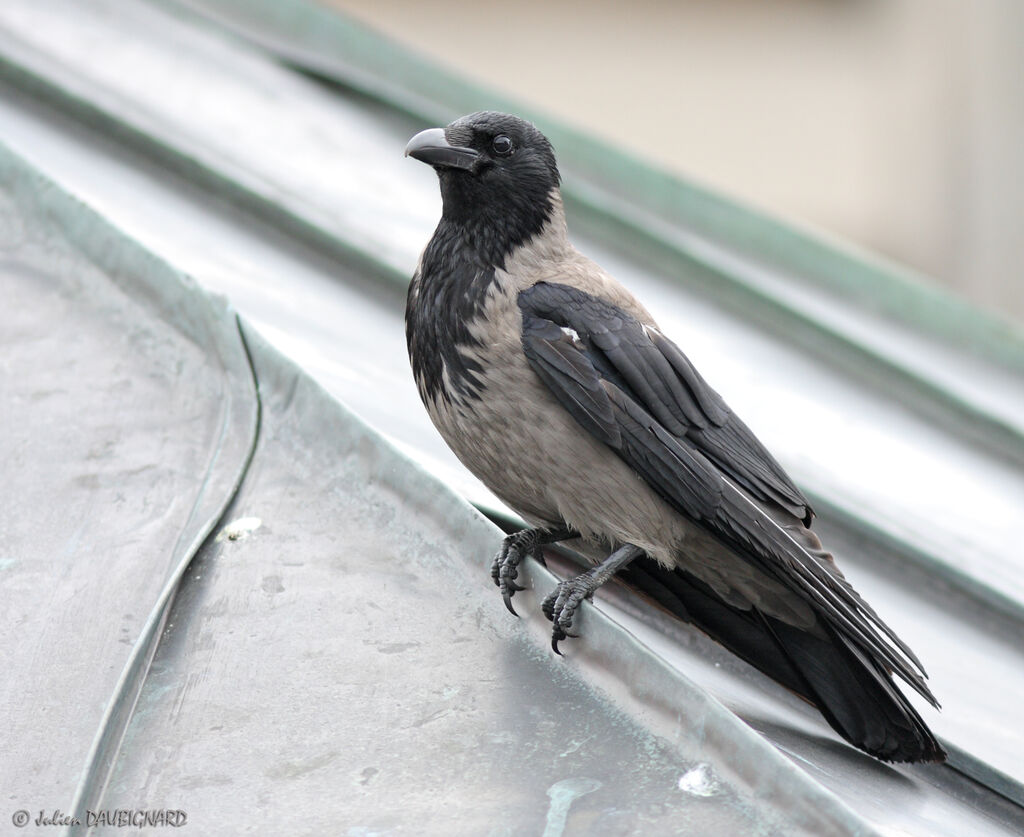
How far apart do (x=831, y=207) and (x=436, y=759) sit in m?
10.7

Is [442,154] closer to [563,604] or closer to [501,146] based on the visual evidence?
[501,146]

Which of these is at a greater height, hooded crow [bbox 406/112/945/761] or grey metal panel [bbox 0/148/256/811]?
hooded crow [bbox 406/112/945/761]

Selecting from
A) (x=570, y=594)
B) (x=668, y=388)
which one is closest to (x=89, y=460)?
(x=570, y=594)

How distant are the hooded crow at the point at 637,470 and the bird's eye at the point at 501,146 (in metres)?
0.26

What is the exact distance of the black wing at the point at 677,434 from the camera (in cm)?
285

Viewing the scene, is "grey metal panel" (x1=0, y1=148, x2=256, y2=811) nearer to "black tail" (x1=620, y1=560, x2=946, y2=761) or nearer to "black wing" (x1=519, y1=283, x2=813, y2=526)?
"black wing" (x1=519, y1=283, x2=813, y2=526)

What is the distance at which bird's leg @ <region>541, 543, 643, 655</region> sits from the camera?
259cm

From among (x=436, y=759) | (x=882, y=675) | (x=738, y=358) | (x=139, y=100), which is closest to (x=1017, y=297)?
(x=738, y=358)

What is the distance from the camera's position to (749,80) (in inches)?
472

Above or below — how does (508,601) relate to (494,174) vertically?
below

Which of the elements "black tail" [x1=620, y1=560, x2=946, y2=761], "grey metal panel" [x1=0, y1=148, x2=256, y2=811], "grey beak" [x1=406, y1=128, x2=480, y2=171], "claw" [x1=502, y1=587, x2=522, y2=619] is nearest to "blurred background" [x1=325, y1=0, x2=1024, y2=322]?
"grey metal panel" [x1=0, y1=148, x2=256, y2=811]

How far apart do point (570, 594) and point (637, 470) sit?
1.16 feet

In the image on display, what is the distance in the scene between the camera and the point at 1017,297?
14.1m

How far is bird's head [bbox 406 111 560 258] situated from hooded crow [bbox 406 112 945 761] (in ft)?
0.26
